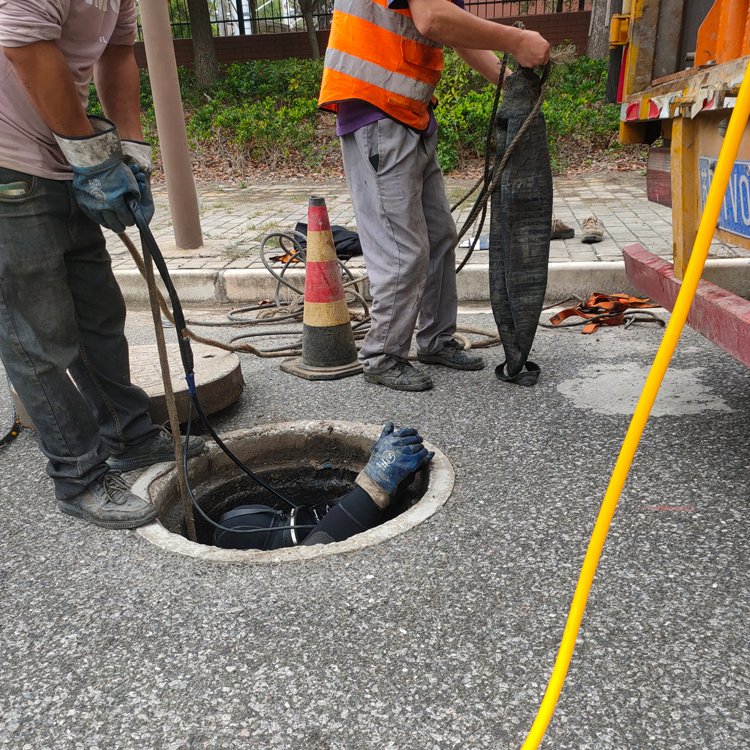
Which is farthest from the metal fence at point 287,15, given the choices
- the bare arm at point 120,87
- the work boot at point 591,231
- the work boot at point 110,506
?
the work boot at point 110,506

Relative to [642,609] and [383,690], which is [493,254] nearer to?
[642,609]

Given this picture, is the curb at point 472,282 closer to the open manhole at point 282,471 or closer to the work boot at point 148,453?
the open manhole at point 282,471

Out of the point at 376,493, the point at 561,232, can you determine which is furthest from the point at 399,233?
the point at 561,232

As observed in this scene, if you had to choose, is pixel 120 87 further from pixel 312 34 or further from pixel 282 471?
pixel 312 34

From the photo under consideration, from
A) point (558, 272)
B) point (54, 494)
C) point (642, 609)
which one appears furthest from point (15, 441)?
point (558, 272)

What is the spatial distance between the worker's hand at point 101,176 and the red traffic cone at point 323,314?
169 centimetres

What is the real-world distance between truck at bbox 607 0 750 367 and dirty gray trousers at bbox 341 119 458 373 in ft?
3.15

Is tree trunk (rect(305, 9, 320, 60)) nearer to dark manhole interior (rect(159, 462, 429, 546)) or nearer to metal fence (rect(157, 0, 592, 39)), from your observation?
metal fence (rect(157, 0, 592, 39))

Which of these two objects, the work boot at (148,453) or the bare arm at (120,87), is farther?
the work boot at (148,453)

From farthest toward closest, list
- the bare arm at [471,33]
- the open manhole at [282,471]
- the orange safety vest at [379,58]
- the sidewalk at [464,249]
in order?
the sidewalk at [464,249]
the orange safety vest at [379,58]
the bare arm at [471,33]
the open manhole at [282,471]

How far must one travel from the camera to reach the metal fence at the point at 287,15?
16.8m

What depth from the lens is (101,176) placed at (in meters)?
2.25

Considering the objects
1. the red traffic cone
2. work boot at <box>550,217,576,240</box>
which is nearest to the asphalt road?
the red traffic cone

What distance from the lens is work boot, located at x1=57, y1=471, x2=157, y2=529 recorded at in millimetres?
2486
